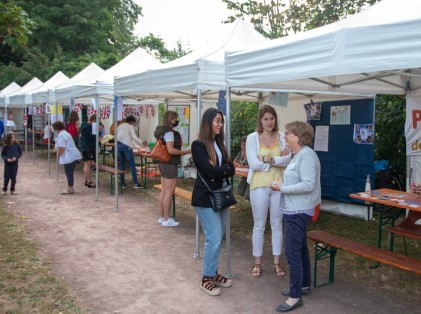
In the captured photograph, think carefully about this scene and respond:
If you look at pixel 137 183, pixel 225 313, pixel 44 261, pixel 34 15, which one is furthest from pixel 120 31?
pixel 225 313

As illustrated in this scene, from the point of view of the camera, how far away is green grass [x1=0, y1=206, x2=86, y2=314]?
365 centimetres

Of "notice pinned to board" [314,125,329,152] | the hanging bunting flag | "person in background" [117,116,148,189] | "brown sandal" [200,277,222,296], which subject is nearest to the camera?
"brown sandal" [200,277,222,296]

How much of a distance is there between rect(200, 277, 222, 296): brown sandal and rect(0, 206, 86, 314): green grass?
110 cm

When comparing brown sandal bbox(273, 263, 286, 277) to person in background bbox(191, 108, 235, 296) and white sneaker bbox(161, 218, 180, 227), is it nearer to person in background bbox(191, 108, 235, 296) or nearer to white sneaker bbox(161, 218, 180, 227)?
person in background bbox(191, 108, 235, 296)

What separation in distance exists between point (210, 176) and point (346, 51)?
149cm

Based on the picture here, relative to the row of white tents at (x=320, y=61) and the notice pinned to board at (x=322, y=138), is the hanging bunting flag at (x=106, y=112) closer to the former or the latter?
the row of white tents at (x=320, y=61)

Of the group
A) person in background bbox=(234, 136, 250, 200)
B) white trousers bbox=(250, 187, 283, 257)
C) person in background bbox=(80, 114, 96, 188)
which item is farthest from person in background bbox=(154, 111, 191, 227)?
person in background bbox=(80, 114, 96, 188)

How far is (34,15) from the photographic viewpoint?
23438 mm

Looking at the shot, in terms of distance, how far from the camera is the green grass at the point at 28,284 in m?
3.65

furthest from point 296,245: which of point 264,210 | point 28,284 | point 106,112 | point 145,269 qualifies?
point 106,112

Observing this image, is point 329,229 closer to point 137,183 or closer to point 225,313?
point 225,313

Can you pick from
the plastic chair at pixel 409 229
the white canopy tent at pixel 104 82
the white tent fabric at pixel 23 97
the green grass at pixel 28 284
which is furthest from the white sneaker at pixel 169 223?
the white tent fabric at pixel 23 97

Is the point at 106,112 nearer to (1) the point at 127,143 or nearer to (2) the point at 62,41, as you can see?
(1) the point at 127,143

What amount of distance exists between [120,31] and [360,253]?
83.9 ft
